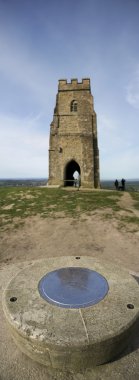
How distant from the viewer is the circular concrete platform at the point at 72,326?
11.8 ft

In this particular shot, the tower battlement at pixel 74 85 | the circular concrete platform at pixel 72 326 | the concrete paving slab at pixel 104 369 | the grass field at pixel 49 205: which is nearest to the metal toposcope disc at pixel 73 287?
the circular concrete platform at pixel 72 326

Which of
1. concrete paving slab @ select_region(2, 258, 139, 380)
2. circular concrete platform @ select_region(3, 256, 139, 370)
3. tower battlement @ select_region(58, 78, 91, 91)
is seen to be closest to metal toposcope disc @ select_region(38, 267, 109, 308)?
circular concrete platform @ select_region(3, 256, 139, 370)

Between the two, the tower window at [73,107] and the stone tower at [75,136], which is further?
the tower window at [73,107]

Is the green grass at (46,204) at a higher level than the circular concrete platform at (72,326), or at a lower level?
higher

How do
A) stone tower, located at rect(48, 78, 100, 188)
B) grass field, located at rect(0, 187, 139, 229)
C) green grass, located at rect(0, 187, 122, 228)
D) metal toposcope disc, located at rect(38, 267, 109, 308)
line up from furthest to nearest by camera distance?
stone tower, located at rect(48, 78, 100, 188) < green grass, located at rect(0, 187, 122, 228) < grass field, located at rect(0, 187, 139, 229) < metal toposcope disc, located at rect(38, 267, 109, 308)

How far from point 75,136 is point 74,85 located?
20.8 feet

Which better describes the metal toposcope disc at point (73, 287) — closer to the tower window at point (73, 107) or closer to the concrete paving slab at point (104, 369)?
the concrete paving slab at point (104, 369)

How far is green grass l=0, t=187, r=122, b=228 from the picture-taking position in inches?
517

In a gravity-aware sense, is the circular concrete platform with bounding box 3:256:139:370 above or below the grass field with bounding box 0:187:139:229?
below

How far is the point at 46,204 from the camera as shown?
15156 millimetres

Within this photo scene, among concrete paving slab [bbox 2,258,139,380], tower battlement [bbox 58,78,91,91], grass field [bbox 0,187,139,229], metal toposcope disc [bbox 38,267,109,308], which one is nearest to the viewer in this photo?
concrete paving slab [bbox 2,258,139,380]

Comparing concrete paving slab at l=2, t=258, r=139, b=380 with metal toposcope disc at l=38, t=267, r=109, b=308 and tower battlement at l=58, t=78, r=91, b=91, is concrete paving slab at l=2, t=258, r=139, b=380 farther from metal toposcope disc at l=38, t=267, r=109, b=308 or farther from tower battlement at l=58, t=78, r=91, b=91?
tower battlement at l=58, t=78, r=91, b=91

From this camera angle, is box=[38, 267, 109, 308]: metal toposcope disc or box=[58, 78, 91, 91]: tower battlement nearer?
box=[38, 267, 109, 308]: metal toposcope disc

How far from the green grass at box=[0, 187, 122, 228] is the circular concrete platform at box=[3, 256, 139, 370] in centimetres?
745
